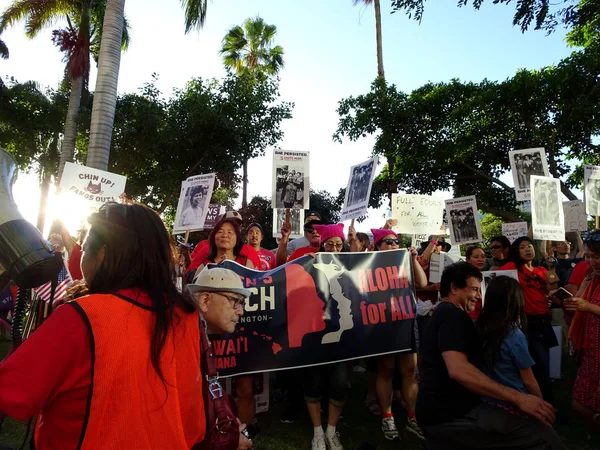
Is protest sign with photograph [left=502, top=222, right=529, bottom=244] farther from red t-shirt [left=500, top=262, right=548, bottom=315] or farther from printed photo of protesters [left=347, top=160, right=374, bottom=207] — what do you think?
printed photo of protesters [left=347, top=160, right=374, bottom=207]

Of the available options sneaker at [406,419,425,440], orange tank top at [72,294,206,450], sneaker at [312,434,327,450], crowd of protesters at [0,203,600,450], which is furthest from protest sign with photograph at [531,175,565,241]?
orange tank top at [72,294,206,450]

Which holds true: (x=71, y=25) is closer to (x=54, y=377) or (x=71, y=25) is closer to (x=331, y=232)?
(x=331, y=232)

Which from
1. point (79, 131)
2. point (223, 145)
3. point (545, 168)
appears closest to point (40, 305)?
point (545, 168)

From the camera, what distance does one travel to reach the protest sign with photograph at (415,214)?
6301mm

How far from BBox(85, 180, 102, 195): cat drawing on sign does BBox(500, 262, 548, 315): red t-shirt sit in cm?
508

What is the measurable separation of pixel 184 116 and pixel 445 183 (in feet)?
31.3

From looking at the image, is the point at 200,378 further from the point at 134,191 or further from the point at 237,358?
the point at 134,191

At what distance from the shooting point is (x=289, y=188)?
605 centimetres

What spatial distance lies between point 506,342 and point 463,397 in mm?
446

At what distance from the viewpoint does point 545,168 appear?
6.45 m

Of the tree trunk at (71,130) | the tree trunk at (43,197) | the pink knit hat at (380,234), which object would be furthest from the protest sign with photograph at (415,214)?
the tree trunk at (43,197)

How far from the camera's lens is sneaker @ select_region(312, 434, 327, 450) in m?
4.01

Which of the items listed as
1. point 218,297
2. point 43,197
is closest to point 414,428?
point 218,297

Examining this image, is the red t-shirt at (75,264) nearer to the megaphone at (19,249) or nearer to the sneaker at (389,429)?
the sneaker at (389,429)
